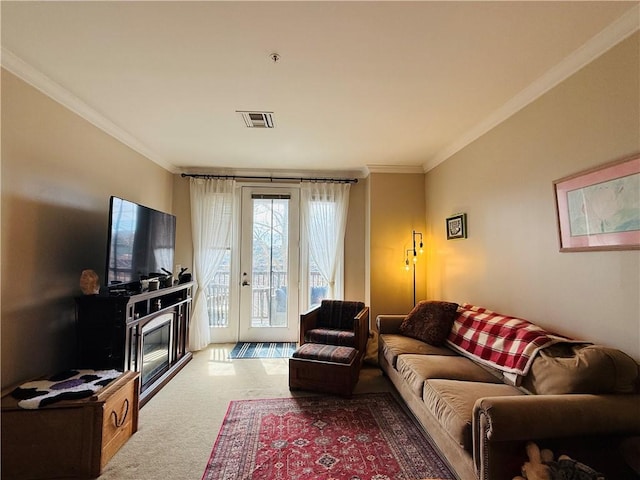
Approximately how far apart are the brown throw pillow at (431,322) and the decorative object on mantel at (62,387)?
8.50 feet

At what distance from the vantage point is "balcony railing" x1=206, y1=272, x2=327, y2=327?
172 inches

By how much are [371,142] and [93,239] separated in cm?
295

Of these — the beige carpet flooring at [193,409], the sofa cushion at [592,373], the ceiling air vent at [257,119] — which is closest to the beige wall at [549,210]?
the sofa cushion at [592,373]

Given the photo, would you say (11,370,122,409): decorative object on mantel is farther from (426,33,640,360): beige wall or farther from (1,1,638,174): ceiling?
(426,33,640,360): beige wall

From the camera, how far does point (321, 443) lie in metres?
2.08

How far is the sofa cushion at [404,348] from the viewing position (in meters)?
2.67

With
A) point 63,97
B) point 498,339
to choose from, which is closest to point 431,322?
point 498,339

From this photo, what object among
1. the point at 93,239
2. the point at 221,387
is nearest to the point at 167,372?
the point at 221,387

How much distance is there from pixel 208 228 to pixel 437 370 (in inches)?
135

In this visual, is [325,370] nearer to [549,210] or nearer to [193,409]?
[193,409]

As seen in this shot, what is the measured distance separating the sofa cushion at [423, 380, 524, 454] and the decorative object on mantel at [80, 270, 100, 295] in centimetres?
260

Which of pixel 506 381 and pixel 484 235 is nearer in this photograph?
pixel 506 381

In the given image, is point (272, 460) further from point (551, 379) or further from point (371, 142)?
point (371, 142)

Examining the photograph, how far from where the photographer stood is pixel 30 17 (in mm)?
1586
